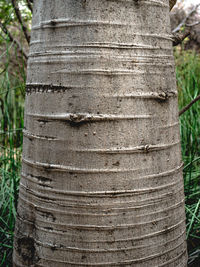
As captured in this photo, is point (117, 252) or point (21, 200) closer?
point (117, 252)

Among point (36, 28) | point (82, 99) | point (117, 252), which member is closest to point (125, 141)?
point (82, 99)

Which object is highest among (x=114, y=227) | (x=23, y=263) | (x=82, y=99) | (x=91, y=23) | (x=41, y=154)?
(x=91, y=23)

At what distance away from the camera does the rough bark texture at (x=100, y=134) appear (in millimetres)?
869

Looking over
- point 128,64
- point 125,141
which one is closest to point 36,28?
point 128,64

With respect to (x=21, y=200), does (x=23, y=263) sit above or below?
below

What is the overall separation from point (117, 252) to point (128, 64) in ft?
1.75

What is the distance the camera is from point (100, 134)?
2.86ft

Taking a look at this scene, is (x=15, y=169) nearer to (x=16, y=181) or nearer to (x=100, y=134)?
(x=16, y=181)

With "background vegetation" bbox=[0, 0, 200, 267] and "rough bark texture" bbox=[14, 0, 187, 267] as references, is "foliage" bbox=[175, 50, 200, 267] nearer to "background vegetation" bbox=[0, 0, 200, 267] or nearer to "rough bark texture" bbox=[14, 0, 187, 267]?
"background vegetation" bbox=[0, 0, 200, 267]

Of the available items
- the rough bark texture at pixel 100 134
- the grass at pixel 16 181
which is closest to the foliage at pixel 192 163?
the grass at pixel 16 181

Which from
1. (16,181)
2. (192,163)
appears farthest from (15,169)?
(192,163)

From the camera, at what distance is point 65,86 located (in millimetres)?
884

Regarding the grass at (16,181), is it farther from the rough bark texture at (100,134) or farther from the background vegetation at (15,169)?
the rough bark texture at (100,134)

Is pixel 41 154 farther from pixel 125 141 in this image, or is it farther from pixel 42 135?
pixel 125 141
